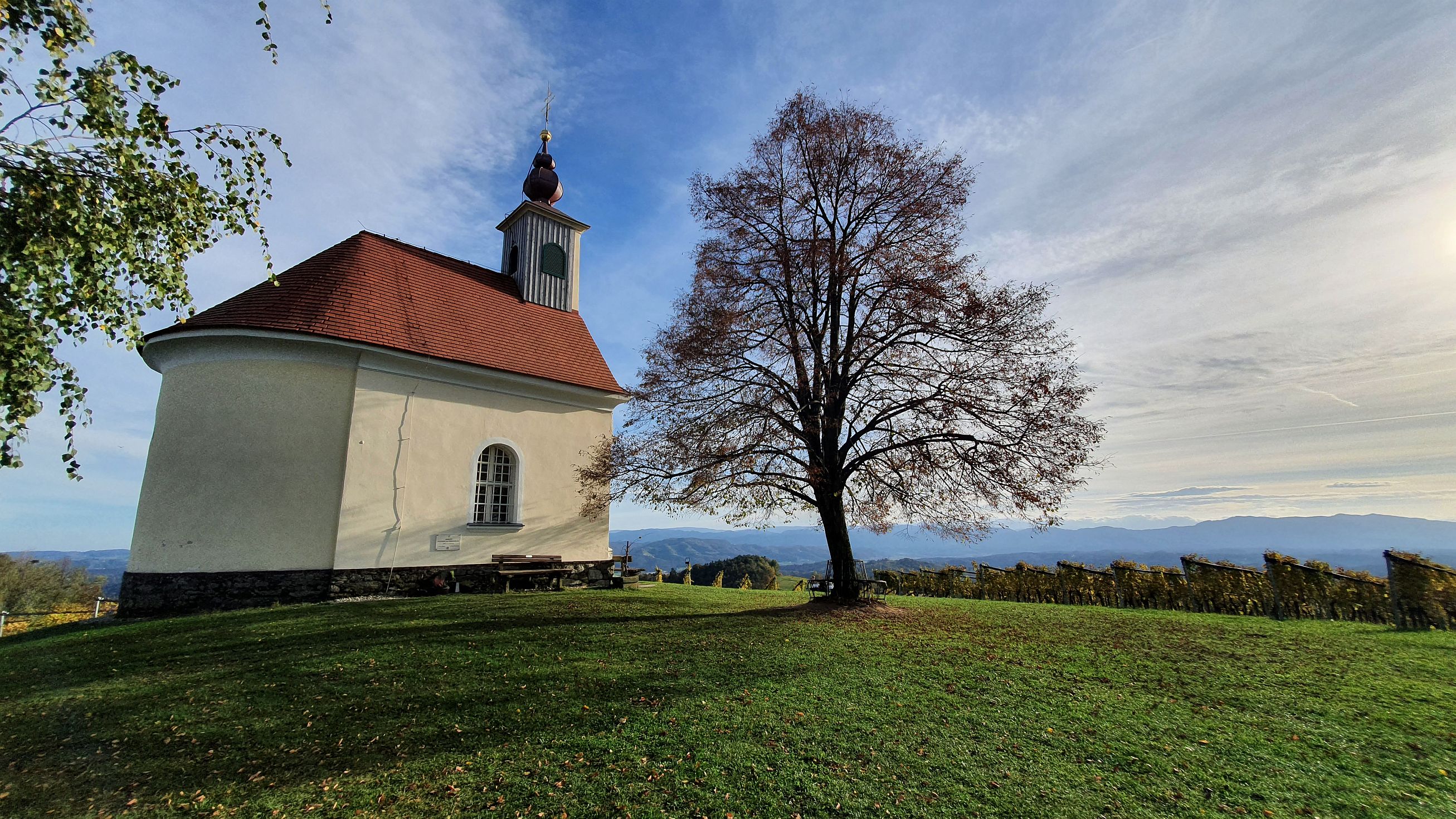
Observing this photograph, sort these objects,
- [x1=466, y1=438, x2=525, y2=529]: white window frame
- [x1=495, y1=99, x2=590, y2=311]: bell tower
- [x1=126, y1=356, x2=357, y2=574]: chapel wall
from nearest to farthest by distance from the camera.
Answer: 1. [x1=126, y1=356, x2=357, y2=574]: chapel wall
2. [x1=466, y1=438, x2=525, y2=529]: white window frame
3. [x1=495, y1=99, x2=590, y2=311]: bell tower

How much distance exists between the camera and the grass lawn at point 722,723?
4.29m

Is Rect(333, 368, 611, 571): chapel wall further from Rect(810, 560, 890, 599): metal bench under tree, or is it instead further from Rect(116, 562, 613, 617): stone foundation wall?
Rect(810, 560, 890, 599): metal bench under tree

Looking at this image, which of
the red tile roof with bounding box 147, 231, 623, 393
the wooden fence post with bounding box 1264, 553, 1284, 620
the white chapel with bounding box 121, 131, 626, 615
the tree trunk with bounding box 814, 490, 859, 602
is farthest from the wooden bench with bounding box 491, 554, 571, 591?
the wooden fence post with bounding box 1264, 553, 1284, 620

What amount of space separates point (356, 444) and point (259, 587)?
345cm

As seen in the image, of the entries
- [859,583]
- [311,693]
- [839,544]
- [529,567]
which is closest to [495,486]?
[529,567]

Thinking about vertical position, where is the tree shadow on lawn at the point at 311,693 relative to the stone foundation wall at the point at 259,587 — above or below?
below

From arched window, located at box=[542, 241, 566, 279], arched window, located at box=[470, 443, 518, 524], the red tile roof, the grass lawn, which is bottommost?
the grass lawn

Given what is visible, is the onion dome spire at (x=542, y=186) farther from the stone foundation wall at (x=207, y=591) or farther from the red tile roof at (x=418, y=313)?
the stone foundation wall at (x=207, y=591)

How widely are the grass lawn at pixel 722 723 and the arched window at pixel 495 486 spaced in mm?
6249

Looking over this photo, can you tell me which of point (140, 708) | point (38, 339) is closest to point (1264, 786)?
point (38, 339)

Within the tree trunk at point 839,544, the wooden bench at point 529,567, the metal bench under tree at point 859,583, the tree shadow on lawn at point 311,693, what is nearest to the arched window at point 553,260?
the wooden bench at point 529,567

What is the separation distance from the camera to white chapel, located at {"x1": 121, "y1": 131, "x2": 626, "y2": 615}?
12.2 m

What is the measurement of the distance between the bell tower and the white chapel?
259 cm

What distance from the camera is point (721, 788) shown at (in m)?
4.38
